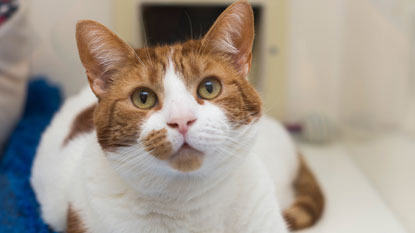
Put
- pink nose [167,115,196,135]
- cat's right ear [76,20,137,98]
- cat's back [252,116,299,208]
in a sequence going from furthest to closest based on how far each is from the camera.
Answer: cat's back [252,116,299,208]
cat's right ear [76,20,137,98]
pink nose [167,115,196,135]

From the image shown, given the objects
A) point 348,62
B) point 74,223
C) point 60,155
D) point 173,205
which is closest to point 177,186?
point 173,205

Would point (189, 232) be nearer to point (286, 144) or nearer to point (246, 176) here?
point (246, 176)

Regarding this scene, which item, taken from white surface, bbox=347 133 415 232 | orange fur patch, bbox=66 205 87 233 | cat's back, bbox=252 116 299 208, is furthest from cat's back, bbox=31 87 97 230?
white surface, bbox=347 133 415 232

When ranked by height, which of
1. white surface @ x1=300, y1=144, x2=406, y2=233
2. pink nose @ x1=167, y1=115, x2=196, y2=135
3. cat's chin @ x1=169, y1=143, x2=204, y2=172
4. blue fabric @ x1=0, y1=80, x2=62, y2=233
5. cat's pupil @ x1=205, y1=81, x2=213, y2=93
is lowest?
white surface @ x1=300, y1=144, x2=406, y2=233

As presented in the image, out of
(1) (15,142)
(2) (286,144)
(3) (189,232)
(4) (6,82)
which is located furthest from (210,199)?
(4) (6,82)

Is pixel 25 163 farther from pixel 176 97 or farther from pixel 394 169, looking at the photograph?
pixel 394 169

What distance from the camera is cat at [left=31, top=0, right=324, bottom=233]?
780mm

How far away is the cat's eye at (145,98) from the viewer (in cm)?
82

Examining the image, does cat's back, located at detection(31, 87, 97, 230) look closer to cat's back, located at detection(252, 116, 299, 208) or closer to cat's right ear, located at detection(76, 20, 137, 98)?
cat's right ear, located at detection(76, 20, 137, 98)

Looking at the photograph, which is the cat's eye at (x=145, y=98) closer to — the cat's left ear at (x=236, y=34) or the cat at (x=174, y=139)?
the cat at (x=174, y=139)

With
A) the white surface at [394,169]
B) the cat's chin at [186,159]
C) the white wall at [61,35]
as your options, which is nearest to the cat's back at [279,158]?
the white surface at [394,169]

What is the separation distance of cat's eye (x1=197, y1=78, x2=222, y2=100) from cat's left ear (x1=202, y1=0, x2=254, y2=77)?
89 millimetres

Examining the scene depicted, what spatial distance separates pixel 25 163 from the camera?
1.44 m

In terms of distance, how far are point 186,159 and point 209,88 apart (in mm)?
159
